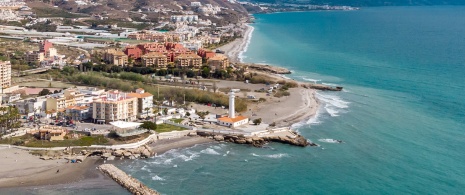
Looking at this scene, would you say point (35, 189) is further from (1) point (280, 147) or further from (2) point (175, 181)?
(1) point (280, 147)

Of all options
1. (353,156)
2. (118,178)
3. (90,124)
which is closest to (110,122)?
(90,124)

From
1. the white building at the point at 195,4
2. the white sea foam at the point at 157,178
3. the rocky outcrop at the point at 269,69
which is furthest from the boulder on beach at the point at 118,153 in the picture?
the white building at the point at 195,4

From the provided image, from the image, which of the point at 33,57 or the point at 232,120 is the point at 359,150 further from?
the point at 33,57

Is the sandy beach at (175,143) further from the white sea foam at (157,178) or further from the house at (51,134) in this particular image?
the house at (51,134)

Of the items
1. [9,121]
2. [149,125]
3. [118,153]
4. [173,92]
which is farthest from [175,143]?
[173,92]

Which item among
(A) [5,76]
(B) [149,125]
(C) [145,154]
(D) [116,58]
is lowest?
(C) [145,154]
